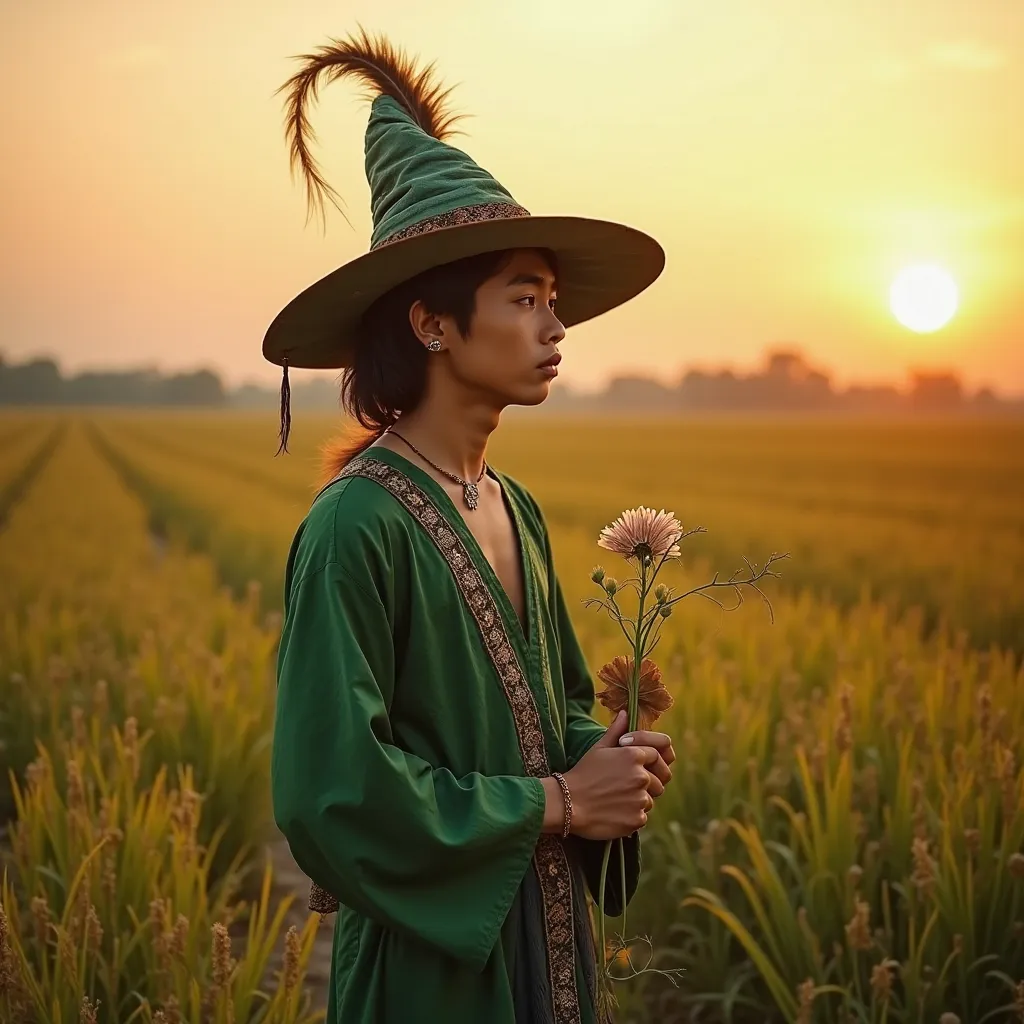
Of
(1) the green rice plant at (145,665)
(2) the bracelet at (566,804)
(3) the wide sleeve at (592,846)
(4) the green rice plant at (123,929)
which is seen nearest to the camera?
(2) the bracelet at (566,804)

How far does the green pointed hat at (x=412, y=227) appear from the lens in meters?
1.41

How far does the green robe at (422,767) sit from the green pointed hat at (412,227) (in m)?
0.22

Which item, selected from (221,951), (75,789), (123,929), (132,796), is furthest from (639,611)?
(132,796)

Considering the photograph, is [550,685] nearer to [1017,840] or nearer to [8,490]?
[1017,840]

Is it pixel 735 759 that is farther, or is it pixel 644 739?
pixel 735 759

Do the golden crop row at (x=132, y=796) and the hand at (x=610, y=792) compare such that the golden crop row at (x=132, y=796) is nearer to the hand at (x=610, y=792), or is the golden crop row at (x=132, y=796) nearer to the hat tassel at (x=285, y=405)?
the hand at (x=610, y=792)

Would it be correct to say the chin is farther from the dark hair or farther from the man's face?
the dark hair

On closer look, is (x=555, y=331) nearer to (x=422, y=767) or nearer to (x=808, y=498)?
(x=422, y=767)

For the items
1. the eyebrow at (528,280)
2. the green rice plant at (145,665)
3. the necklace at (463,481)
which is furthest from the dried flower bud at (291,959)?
the green rice plant at (145,665)

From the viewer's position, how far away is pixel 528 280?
4.81ft

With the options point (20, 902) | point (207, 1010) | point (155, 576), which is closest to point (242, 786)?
point (20, 902)

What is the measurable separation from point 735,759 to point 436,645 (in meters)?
1.87

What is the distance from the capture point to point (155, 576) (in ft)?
22.1

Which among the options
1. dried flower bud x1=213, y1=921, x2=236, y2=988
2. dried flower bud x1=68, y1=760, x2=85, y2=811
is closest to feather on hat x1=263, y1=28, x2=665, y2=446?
dried flower bud x1=213, y1=921, x2=236, y2=988
